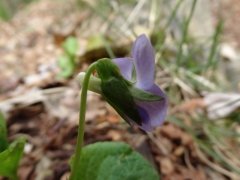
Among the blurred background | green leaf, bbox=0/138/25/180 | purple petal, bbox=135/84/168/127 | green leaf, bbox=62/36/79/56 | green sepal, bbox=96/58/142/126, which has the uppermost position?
green sepal, bbox=96/58/142/126

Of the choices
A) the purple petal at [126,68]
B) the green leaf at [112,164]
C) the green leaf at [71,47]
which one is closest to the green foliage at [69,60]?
the green leaf at [71,47]

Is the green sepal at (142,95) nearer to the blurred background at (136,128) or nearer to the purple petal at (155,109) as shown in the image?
the purple petal at (155,109)

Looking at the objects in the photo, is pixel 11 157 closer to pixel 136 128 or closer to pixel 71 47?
pixel 136 128

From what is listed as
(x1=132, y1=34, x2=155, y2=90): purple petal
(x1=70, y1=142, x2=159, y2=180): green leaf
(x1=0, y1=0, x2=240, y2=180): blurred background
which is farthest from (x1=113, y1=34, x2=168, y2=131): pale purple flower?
(x1=0, y1=0, x2=240, y2=180): blurred background

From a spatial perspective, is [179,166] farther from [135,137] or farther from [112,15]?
[112,15]

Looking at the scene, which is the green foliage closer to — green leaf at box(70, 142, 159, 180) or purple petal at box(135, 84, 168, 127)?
green leaf at box(70, 142, 159, 180)
